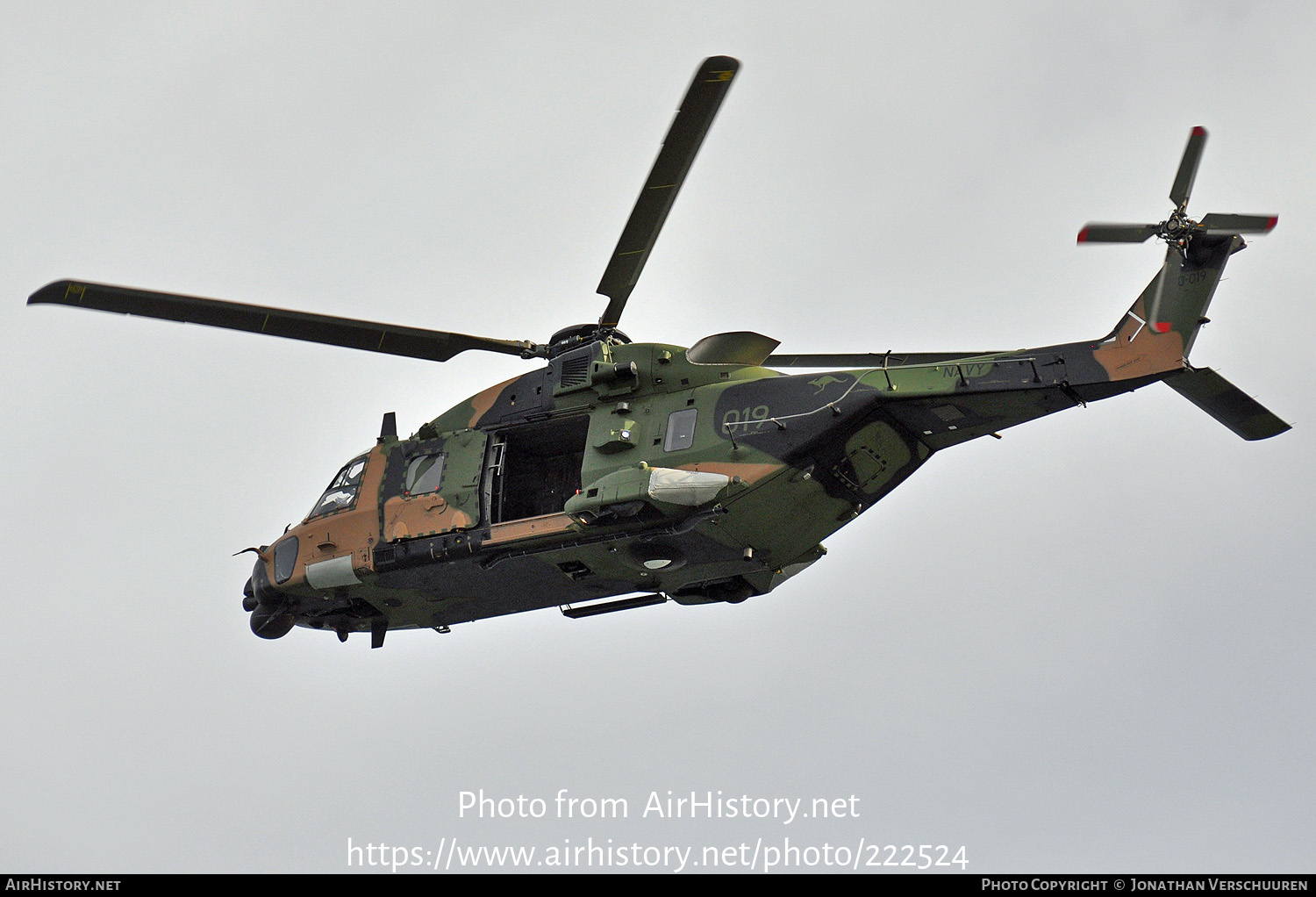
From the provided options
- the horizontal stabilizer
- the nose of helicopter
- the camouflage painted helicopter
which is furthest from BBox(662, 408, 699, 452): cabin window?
the nose of helicopter

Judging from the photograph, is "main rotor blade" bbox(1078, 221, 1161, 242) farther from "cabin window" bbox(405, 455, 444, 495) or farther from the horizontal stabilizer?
"cabin window" bbox(405, 455, 444, 495)

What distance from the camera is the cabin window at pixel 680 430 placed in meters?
25.6

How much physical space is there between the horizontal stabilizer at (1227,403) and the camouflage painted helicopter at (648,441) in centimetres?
3

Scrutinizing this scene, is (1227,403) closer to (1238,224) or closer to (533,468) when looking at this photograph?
(1238,224)

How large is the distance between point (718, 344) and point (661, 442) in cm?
215

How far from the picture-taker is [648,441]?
25938 mm

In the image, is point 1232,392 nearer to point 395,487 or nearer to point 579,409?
point 579,409

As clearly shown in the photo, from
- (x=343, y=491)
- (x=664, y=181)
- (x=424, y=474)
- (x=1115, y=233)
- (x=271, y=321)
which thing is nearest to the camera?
(x=1115, y=233)

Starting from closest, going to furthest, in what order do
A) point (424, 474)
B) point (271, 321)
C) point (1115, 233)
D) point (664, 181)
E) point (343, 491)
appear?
point (1115, 233), point (664, 181), point (424, 474), point (271, 321), point (343, 491)

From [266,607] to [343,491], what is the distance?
8.18ft

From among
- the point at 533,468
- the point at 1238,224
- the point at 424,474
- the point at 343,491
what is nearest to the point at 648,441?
the point at 533,468

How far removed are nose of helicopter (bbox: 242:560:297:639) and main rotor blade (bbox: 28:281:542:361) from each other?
4.23 meters

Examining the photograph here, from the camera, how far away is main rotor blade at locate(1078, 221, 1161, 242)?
22.3 metres

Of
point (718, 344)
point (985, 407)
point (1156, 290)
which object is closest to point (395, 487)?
point (718, 344)
